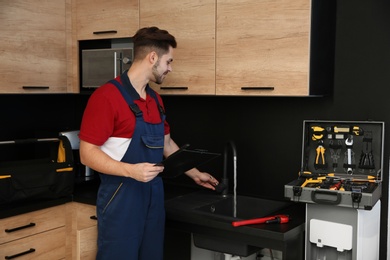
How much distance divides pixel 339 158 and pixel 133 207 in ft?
3.27

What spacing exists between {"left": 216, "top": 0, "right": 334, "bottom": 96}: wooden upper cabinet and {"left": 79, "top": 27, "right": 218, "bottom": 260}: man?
294 mm

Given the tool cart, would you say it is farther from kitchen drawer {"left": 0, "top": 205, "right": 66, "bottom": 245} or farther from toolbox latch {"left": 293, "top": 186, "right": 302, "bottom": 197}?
kitchen drawer {"left": 0, "top": 205, "right": 66, "bottom": 245}

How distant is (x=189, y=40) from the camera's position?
103 inches

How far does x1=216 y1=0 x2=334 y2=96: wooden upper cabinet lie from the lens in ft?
7.52

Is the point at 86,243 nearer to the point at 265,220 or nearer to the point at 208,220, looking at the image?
the point at 208,220

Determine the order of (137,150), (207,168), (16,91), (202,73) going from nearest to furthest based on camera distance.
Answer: (137,150)
(202,73)
(16,91)
(207,168)

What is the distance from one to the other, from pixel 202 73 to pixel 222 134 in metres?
0.47

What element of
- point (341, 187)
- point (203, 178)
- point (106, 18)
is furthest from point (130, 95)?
point (341, 187)

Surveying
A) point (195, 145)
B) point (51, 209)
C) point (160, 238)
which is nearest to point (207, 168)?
point (195, 145)

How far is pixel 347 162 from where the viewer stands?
7.94 ft

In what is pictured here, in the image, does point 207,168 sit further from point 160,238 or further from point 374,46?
point 374,46

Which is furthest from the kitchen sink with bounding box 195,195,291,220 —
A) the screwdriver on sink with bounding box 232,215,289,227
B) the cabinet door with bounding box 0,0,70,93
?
the cabinet door with bounding box 0,0,70,93

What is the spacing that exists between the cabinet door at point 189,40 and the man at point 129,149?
0.23m

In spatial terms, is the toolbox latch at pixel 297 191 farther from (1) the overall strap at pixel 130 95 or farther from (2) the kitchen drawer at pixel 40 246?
(2) the kitchen drawer at pixel 40 246
